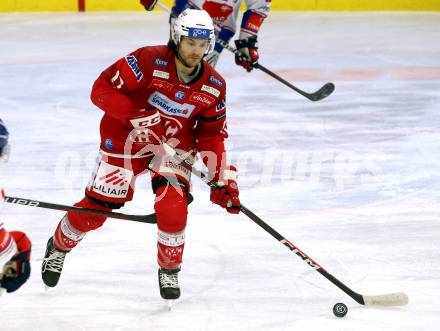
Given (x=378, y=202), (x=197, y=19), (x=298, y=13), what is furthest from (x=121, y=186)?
(x=298, y=13)

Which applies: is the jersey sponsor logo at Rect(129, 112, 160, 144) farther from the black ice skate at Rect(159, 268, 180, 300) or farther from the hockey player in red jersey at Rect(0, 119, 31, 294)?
the hockey player in red jersey at Rect(0, 119, 31, 294)

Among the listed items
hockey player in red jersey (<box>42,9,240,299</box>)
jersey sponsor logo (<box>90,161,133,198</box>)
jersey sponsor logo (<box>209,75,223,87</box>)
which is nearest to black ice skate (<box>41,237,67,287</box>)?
hockey player in red jersey (<box>42,9,240,299</box>)

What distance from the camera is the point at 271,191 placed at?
224 inches

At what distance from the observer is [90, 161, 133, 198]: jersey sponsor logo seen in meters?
4.08

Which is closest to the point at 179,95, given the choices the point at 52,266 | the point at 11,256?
the point at 52,266

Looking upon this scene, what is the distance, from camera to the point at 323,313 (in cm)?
392

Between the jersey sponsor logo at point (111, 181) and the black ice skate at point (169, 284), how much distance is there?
37 cm

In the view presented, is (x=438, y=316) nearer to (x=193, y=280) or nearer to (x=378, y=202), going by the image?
(x=193, y=280)

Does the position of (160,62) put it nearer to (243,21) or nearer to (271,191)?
(271,191)

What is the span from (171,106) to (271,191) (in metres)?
1.71

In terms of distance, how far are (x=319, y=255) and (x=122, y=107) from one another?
1.27 m

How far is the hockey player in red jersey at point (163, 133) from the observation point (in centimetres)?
394

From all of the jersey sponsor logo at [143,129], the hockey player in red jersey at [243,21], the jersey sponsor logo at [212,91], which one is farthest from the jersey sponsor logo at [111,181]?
the hockey player in red jersey at [243,21]

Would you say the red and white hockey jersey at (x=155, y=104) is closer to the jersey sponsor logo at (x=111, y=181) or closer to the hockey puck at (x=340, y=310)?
the jersey sponsor logo at (x=111, y=181)
